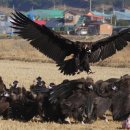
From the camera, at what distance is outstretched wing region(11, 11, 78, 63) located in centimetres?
1396

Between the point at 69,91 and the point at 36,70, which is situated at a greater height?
the point at 69,91

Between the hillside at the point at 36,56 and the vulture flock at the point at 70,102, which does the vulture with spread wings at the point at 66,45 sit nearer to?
the vulture flock at the point at 70,102

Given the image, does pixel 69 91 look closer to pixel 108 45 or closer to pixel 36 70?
pixel 108 45

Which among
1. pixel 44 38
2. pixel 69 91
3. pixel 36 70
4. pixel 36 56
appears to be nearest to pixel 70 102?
pixel 69 91

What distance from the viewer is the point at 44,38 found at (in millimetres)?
14312

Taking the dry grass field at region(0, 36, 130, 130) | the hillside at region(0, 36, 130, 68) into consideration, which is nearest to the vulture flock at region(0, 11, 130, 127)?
the dry grass field at region(0, 36, 130, 130)

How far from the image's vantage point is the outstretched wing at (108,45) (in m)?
14.3

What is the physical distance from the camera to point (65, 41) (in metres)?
14.1

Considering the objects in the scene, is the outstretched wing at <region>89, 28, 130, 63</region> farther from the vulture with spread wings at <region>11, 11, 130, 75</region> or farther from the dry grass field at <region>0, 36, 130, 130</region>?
the dry grass field at <region>0, 36, 130, 130</region>

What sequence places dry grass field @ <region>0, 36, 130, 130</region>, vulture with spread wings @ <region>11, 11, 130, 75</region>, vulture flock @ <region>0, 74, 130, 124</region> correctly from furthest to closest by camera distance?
vulture flock @ <region>0, 74, 130, 124</region> < dry grass field @ <region>0, 36, 130, 130</region> < vulture with spread wings @ <region>11, 11, 130, 75</region>

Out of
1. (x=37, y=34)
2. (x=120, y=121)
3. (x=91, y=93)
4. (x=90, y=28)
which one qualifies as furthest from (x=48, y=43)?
(x=90, y=28)

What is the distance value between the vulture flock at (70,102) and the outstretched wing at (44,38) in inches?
32.4

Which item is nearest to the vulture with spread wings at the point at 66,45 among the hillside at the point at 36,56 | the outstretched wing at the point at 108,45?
the outstretched wing at the point at 108,45

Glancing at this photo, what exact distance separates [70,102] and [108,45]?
1.65 metres
